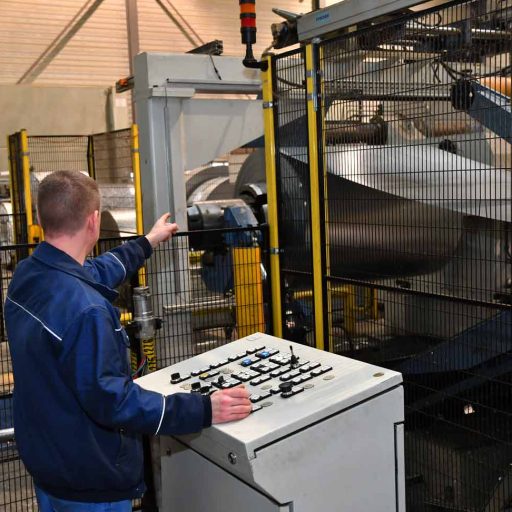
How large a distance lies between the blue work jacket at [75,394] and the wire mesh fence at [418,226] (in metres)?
1.47

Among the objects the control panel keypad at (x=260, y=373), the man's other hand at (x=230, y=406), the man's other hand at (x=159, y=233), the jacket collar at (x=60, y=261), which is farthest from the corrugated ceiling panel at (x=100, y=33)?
the man's other hand at (x=230, y=406)

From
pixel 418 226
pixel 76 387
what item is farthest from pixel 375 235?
pixel 76 387

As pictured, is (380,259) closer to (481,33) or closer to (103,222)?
(481,33)

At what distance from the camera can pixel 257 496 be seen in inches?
75.6

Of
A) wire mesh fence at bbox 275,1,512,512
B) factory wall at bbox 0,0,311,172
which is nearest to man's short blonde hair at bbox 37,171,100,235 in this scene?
wire mesh fence at bbox 275,1,512,512

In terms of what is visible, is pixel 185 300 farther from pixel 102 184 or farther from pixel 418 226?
pixel 102 184

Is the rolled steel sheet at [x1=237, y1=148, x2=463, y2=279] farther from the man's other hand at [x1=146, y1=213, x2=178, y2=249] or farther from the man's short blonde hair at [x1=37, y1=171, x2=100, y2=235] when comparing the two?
the man's short blonde hair at [x1=37, y1=171, x2=100, y2=235]

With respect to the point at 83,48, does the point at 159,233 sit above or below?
below

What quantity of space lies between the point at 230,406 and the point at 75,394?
1.42 ft

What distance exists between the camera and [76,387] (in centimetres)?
173

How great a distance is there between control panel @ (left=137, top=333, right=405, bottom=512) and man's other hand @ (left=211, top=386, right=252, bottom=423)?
0.02m

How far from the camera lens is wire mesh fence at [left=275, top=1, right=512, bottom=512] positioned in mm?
2857

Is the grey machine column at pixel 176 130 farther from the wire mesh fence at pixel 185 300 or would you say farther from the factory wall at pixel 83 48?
the factory wall at pixel 83 48

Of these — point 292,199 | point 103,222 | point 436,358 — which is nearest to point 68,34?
point 103,222
